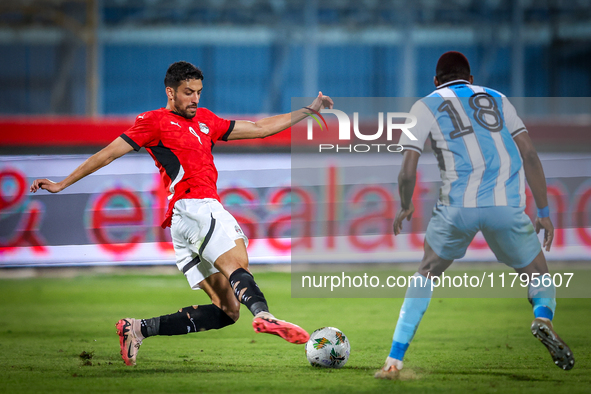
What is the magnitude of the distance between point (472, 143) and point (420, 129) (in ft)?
1.04

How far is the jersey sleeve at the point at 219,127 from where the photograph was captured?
4.37 m

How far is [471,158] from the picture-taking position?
12.4ft

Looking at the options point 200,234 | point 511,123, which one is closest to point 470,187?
point 511,123

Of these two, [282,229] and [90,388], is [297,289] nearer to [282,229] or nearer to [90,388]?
[282,229]

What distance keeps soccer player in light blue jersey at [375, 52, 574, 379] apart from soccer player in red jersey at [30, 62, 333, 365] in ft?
3.19

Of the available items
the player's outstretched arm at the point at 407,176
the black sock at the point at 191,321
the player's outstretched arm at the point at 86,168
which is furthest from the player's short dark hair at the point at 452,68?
the black sock at the point at 191,321

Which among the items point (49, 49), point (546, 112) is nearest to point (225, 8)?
point (49, 49)

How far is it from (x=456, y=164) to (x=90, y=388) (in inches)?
98.0

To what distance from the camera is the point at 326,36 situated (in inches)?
722

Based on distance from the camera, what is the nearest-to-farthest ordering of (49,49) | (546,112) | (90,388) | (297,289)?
(90,388) → (297,289) → (546,112) → (49,49)

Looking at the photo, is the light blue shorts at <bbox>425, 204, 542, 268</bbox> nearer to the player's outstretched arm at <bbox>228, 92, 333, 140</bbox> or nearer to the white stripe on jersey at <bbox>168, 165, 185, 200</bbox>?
the player's outstretched arm at <bbox>228, 92, 333, 140</bbox>

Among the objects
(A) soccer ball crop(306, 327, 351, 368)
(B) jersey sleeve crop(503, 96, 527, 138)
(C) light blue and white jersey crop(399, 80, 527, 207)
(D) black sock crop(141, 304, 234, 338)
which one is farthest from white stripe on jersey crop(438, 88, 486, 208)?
(D) black sock crop(141, 304, 234, 338)

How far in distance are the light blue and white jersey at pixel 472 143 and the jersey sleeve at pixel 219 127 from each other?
1260mm

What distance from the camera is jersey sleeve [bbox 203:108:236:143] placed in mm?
4367
